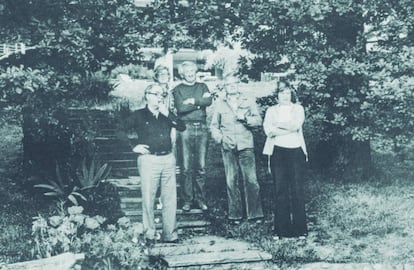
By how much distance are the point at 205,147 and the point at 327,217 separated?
1765 mm

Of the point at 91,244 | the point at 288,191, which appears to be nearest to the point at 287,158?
the point at 288,191

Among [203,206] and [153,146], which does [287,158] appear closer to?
[203,206]

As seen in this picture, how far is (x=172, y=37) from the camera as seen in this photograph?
7.59 meters

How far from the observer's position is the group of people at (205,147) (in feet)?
20.3

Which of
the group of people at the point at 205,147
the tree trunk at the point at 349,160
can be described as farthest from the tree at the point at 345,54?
the group of people at the point at 205,147

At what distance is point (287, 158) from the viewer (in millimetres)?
6434

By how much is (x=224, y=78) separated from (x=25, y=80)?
226 cm

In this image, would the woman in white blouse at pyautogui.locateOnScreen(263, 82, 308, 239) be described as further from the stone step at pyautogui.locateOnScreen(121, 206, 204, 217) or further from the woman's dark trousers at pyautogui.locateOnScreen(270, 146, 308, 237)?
the stone step at pyautogui.locateOnScreen(121, 206, 204, 217)

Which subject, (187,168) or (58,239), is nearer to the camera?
(58,239)

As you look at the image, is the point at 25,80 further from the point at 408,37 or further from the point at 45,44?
the point at 408,37

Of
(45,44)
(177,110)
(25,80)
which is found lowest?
(177,110)

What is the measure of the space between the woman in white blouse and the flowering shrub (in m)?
1.72

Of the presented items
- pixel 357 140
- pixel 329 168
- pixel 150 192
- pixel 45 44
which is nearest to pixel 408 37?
pixel 357 140

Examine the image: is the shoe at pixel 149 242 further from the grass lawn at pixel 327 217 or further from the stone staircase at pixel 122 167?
the grass lawn at pixel 327 217
